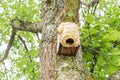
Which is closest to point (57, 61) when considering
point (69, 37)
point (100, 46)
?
point (69, 37)

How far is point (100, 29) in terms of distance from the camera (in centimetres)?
251

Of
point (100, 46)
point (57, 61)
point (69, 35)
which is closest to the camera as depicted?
point (69, 35)

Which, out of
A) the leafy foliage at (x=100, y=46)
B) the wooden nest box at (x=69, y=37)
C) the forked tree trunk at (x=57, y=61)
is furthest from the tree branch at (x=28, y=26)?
the wooden nest box at (x=69, y=37)

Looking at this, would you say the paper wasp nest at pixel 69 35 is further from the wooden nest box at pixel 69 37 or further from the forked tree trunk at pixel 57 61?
the forked tree trunk at pixel 57 61

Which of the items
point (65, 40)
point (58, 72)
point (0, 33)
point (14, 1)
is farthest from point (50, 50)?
point (0, 33)

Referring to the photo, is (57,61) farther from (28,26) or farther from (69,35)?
(28,26)

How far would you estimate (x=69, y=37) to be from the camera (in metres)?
1.66

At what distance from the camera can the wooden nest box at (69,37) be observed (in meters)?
1.67

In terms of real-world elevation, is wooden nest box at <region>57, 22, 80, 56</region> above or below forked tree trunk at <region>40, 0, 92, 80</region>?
above

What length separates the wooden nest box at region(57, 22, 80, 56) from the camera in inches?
65.7

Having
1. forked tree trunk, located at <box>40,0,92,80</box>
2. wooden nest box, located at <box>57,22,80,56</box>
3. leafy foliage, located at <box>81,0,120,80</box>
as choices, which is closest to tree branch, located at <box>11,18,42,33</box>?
forked tree trunk, located at <box>40,0,92,80</box>

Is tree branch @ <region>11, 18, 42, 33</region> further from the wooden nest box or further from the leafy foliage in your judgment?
the wooden nest box

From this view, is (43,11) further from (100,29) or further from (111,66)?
(111,66)

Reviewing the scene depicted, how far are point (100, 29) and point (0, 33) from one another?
5802mm
